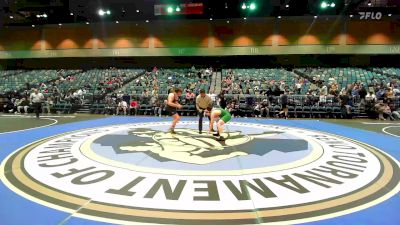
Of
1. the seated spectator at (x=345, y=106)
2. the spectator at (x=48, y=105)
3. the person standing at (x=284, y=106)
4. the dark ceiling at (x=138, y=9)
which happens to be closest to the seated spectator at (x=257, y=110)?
the person standing at (x=284, y=106)

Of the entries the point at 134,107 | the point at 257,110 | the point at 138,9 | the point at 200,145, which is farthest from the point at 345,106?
the point at 138,9

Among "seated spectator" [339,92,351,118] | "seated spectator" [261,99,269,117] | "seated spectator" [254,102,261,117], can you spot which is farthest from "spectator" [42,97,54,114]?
"seated spectator" [339,92,351,118]

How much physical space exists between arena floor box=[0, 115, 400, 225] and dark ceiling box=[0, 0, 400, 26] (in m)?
18.6

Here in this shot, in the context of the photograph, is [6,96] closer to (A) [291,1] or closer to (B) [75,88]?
(B) [75,88]

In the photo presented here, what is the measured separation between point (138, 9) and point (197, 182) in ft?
76.2

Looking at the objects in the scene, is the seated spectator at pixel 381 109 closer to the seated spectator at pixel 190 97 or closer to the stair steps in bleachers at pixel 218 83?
the stair steps in bleachers at pixel 218 83

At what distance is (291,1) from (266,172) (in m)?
21.9

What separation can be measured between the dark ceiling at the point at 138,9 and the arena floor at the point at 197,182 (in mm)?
18599

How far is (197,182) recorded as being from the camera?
165 inches

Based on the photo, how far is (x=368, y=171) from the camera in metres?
4.85

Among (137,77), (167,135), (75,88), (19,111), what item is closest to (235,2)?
(137,77)

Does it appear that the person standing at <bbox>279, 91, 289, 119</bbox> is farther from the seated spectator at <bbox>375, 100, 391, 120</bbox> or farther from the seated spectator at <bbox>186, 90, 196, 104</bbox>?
the seated spectator at <bbox>186, 90, 196, 104</bbox>

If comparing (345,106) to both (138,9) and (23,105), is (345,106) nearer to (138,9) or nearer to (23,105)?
(23,105)

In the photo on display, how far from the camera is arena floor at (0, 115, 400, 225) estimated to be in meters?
3.15
